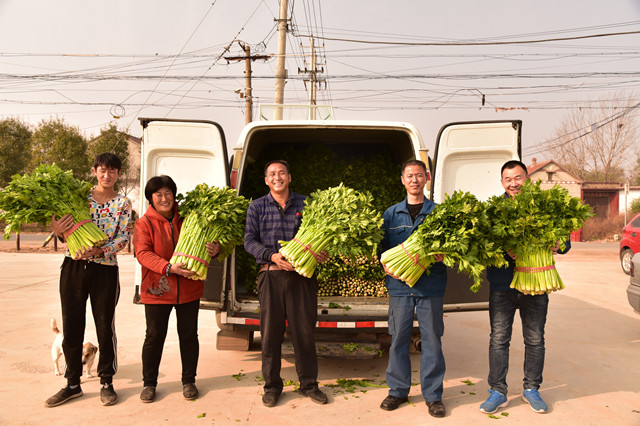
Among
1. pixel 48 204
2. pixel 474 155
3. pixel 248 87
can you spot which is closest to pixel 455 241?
pixel 474 155

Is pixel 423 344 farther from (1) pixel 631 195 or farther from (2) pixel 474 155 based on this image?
(1) pixel 631 195

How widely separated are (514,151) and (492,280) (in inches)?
57.5

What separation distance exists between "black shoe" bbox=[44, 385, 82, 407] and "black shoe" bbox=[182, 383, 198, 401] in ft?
3.15

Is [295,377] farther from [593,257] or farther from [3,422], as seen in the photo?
[593,257]

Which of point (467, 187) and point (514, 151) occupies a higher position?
point (514, 151)

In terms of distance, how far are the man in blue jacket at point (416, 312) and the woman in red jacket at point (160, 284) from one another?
172 cm

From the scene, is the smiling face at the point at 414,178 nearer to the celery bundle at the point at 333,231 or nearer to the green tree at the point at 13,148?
the celery bundle at the point at 333,231

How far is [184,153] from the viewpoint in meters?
4.55

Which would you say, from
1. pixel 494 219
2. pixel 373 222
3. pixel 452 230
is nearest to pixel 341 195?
pixel 373 222

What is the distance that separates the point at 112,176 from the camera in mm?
4156

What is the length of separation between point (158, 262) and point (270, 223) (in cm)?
106

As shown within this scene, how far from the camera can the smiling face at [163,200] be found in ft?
13.3

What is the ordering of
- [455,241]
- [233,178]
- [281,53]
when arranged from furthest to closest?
[281,53], [233,178], [455,241]

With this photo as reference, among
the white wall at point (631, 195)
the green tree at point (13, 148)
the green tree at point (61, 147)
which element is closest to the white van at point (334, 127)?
the green tree at point (61, 147)
